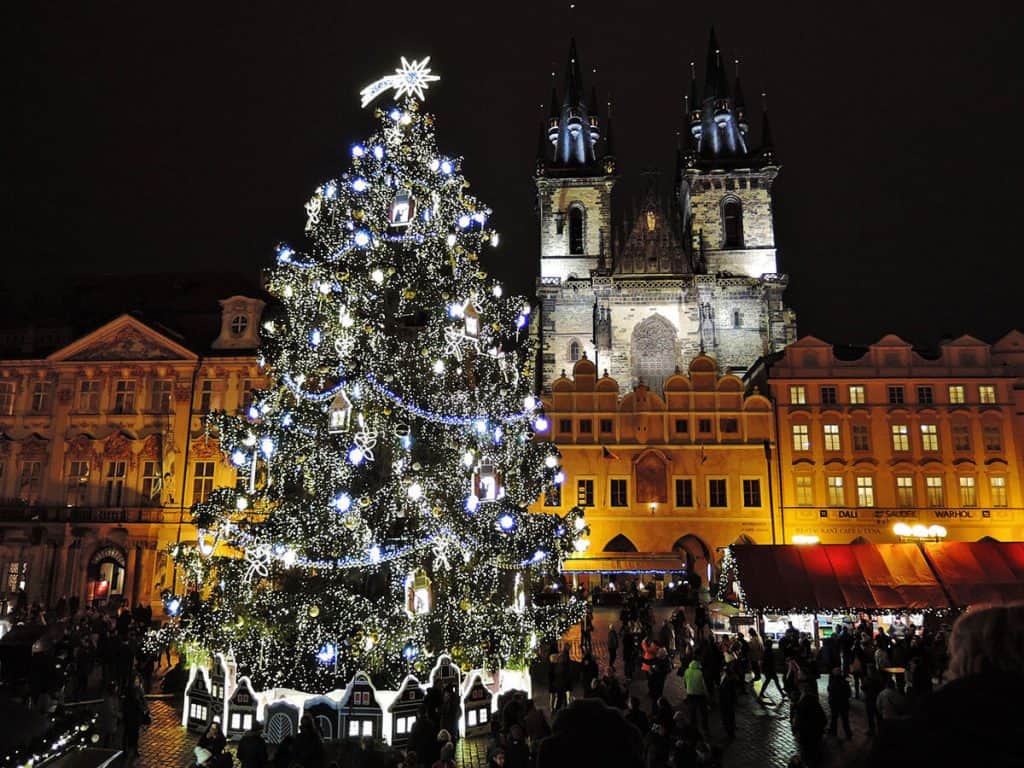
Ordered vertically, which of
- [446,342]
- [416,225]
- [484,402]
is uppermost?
[416,225]

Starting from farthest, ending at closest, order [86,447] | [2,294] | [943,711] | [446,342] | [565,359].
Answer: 1. [565,359]
2. [2,294]
3. [86,447]
4. [446,342]
5. [943,711]

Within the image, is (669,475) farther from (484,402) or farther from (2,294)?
(2,294)

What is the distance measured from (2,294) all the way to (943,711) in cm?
5366

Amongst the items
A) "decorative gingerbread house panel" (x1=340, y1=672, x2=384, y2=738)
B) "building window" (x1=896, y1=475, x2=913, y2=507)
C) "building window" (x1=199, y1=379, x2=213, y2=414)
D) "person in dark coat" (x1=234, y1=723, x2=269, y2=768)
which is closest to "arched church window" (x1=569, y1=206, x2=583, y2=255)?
"building window" (x1=896, y1=475, x2=913, y2=507)

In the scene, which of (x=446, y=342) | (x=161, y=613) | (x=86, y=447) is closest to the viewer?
(x=446, y=342)

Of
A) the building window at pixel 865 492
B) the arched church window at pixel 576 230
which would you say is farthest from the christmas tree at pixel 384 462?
the arched church window at pixel 576 230

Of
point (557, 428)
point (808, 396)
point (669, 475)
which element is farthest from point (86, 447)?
point (808, 396)

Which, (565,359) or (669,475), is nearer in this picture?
(669,475)

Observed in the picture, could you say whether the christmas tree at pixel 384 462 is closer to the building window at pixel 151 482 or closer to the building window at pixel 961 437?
the building window at pixel 151 482

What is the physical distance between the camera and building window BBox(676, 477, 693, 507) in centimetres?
3853

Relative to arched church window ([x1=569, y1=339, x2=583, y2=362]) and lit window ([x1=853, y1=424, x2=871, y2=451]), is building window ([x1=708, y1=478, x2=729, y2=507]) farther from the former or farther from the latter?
arched church window ([x1=569, y1=339, x2=583, y2=362])

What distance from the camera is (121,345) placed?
38.7 m

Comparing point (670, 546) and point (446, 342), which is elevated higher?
point (446, 342)

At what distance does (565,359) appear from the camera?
54.5 m
